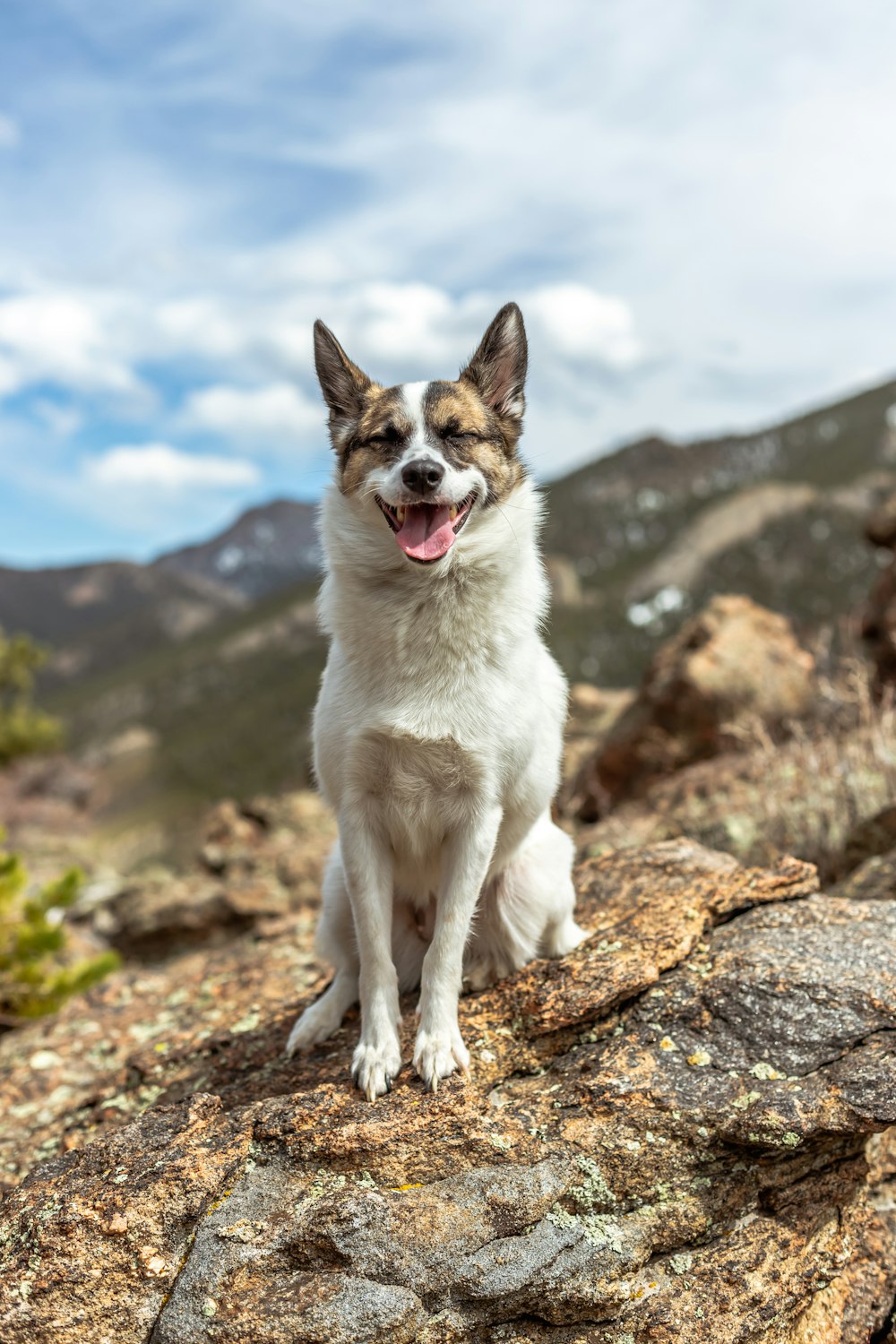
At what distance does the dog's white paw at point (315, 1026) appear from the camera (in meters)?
4.27

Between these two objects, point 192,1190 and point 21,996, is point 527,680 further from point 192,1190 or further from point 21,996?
point 21,996

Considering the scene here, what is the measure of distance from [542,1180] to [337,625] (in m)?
2.38

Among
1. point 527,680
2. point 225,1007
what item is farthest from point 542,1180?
point 225,1007

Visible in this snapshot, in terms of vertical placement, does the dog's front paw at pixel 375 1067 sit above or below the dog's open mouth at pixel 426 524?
below

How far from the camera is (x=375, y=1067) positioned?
3.60 meters

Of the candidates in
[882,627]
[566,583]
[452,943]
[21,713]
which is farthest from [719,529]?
[452,943]

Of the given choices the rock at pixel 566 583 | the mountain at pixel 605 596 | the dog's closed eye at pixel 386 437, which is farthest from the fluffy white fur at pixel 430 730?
the rock at pixel 566 583

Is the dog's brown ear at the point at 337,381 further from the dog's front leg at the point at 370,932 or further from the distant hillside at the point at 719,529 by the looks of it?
the distant hillside at the point at 719,529

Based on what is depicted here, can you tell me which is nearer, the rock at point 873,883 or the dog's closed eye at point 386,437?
the dog's closed eye at point 386,437

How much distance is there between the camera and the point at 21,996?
7.58 meters

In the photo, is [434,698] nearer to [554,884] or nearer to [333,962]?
[554,884]

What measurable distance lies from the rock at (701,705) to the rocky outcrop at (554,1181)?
6.05m

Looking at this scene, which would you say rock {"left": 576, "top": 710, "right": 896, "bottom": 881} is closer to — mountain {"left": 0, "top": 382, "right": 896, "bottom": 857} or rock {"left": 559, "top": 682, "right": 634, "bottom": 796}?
rock {"left": 559, "top": 682, "right": 634, "bottom": 796}

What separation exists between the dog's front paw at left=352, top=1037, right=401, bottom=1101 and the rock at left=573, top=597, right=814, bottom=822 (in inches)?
256
